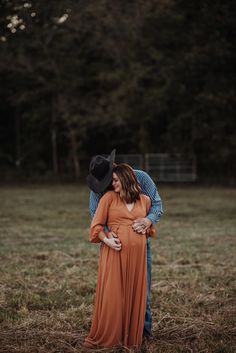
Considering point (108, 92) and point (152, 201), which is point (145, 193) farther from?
point (108, 92)

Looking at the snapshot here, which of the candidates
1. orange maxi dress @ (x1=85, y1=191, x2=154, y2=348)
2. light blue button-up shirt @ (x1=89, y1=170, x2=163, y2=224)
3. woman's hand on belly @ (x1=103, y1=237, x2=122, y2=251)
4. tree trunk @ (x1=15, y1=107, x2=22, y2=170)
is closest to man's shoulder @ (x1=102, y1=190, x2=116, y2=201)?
orange maxi dress @ (x1=85, y1=191, x2=154, y2=348)

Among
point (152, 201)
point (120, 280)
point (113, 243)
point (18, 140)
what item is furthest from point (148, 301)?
point (18, 140)

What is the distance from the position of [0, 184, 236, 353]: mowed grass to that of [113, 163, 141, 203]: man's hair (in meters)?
1.26

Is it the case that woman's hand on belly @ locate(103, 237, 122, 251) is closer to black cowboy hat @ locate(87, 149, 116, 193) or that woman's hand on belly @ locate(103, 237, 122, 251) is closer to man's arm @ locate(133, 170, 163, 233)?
man's arm @ locate(133, 170, 163, 233)

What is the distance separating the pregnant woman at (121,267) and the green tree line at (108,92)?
24.9 metres

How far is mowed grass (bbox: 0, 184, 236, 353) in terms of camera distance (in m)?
5.49

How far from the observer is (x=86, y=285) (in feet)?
25.2

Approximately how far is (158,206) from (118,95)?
30777 millimetres

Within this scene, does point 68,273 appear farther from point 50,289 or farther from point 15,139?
point 15,139

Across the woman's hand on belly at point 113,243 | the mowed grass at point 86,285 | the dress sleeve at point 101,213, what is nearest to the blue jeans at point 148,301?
the mowed grass at point 86,285

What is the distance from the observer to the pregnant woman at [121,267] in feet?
16.1

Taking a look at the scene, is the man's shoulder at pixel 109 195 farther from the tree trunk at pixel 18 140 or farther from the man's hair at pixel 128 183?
the tree trunk at pixel 18 140

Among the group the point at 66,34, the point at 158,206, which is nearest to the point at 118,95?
the point at 66,34

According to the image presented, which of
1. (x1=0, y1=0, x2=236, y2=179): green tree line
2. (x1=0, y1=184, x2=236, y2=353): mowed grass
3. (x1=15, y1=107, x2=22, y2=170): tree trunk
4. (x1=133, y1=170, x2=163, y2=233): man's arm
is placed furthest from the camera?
(x1=15, y1=107, x2=22, y2=170): tree trunk
